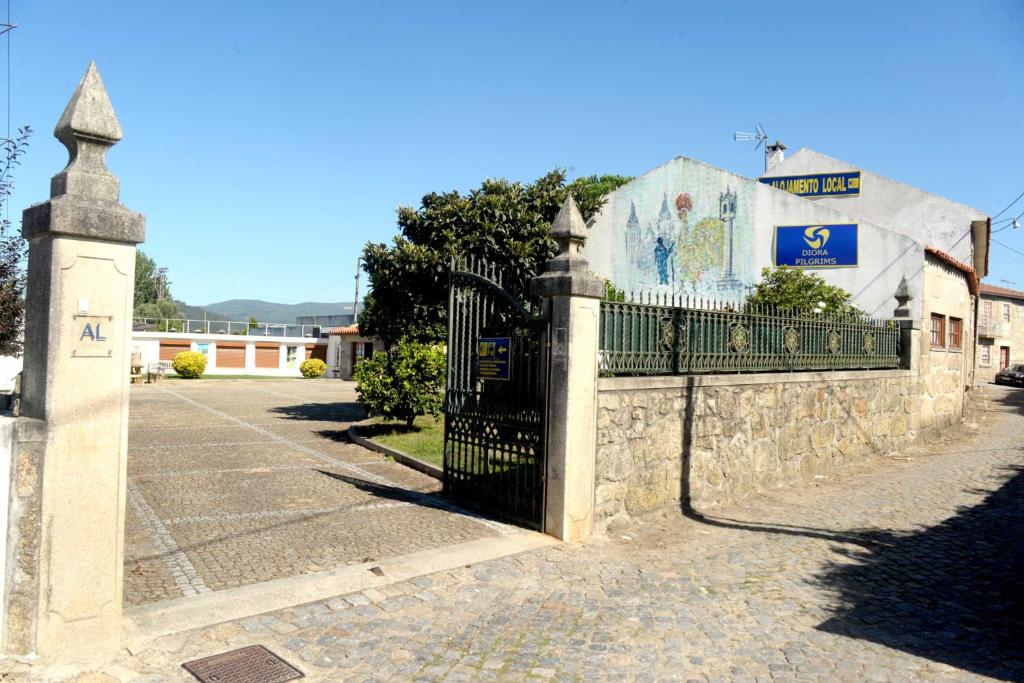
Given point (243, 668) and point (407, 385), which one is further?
point (407, 385)

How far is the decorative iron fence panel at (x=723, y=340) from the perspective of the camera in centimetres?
734

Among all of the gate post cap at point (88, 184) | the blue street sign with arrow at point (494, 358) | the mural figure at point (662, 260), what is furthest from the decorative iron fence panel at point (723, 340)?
the mural figure at point (662, 260)

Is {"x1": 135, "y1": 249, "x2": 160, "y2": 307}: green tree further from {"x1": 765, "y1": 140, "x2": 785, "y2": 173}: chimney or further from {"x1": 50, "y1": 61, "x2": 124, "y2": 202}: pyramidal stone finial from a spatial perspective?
{"x1": 50, "y1": 61, "x2": 124, "y2": 202}: pyramidal stone finial

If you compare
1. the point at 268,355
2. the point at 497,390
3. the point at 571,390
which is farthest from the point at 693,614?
the point at 268,355

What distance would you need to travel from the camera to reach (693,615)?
500 cm

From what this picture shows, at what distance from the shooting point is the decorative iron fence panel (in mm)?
7340

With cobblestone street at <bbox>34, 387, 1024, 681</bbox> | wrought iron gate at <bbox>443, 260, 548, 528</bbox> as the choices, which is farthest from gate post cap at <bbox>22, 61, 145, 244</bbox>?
wrought iron gate at <bbox>443, 260, 548, 528</bbox>

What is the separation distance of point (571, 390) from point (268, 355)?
138 feet

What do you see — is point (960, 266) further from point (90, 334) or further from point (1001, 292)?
point (1001, 292)

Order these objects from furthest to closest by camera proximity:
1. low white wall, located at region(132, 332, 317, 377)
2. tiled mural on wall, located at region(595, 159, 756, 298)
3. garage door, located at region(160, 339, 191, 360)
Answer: garage door, located at region(160, 339, 191, 360) → low white wall, located at region(132, 332, 317, 377) → tiled mural on wall, located at region(595, 159, 756, 298)

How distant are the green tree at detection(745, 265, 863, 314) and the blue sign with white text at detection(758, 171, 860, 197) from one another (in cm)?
747

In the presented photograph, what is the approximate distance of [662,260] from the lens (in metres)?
21.7

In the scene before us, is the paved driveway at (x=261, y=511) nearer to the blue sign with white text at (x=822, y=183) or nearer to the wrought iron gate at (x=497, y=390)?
the wrought iron gate at (x=497, y=390)

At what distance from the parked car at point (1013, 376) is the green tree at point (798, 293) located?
1989 centimetres
